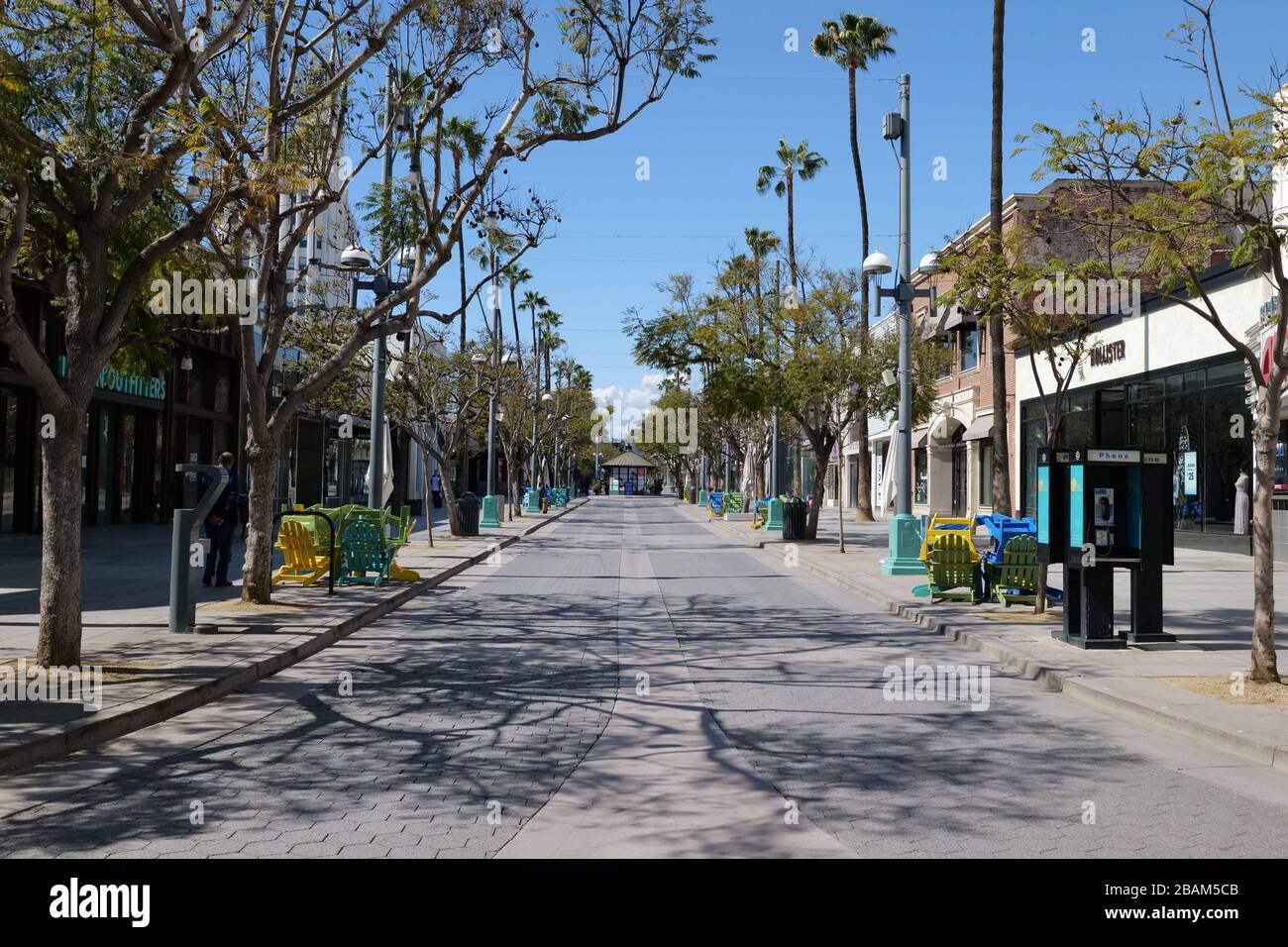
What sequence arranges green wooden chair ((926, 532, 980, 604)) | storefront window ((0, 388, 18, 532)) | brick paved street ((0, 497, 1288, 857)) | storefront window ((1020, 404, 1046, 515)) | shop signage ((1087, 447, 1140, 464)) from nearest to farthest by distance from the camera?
1. brick paved street ((0, 497, 1288, 857))
2. shop signage ((1087, 447, 1140, 464))
3. green wooden chair ((926, 532, 980, 604))
4. storefront window ((0, 388, 18, 532))
5. storefront window ((1020, 404, 1046, 515))

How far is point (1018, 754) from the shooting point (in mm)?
6762

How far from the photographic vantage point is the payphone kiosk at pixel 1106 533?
10805 millimetres

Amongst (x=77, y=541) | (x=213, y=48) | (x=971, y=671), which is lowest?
(x=971, y=671)

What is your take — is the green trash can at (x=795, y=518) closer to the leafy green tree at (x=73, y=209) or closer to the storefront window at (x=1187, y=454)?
the storefront window at (x=1187, y=454)

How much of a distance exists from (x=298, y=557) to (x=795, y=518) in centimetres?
1674

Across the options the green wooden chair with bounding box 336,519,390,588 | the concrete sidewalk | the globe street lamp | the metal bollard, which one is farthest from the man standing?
the concrete sidewalk

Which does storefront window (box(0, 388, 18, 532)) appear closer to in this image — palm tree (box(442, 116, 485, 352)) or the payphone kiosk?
palm tree (box(442, 116, 485, 352))

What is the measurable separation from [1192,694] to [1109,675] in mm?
847

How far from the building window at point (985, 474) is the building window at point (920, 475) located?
19.3 feet

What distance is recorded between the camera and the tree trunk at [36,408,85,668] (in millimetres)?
8531

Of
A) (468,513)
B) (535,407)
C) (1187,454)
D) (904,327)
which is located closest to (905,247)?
(904,327)

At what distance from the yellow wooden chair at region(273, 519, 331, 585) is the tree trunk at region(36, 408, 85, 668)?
6.96m
